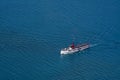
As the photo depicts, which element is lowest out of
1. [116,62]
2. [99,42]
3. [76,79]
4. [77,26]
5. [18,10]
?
[76,79]

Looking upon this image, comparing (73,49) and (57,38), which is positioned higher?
(57,38)

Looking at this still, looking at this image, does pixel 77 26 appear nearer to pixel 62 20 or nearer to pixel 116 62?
pixel 62 20

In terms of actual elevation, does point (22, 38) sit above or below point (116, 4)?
below

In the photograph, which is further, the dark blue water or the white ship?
the white ship


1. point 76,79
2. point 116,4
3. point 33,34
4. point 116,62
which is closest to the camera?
point 76,79

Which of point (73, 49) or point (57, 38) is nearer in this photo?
point (73, 49)

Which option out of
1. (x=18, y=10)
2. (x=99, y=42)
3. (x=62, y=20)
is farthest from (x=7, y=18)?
(x=99, y=42)

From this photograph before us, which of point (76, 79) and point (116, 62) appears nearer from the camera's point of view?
point (76, 79)

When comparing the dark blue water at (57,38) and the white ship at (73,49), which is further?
the white ship at (73,49)
